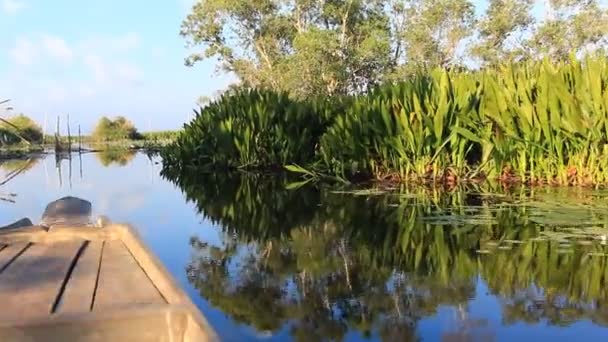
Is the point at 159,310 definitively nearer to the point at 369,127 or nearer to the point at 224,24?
the point at 369,127

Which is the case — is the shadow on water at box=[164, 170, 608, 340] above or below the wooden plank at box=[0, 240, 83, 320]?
below

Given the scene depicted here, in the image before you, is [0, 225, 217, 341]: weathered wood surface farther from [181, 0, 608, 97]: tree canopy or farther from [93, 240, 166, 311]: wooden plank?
[181, 0, 608, 97]: tree canopy

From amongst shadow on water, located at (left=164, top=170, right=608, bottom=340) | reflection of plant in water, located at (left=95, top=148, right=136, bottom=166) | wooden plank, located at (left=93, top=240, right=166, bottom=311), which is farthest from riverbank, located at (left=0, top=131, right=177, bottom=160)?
wooden plank, located at (left=93, top=240, right=166, bottom=311)

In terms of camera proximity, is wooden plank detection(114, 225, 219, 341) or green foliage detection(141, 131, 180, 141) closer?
wooden plank detection(114, 225, 219, 341)

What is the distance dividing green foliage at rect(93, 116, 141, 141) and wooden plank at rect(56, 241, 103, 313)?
31195mm

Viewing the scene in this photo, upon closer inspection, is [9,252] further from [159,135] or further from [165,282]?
[159,135]

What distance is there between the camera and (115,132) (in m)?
33.3

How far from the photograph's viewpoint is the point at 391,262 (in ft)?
12.7

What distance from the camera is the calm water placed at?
108 inches

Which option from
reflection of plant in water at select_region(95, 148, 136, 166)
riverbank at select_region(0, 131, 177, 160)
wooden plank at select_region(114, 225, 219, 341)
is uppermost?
riverbank at select_region(0, 131, 177, 160)

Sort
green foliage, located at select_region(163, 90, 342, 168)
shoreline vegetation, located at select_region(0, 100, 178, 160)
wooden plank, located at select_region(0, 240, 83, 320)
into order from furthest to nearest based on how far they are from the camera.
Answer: shoreline vegetation, located at select_region(0, 100, 178, 160) → green foliage, located at select_region(163, 90, 342, 168) → wooden plank, located at select_region(0, 240, 83, 320)

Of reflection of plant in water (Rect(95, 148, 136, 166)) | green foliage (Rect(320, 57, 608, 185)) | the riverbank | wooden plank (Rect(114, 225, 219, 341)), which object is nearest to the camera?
wooden plank (Rect(114, 225, 219, 341))

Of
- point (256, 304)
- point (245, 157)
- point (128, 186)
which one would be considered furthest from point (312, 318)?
point (245, 157)

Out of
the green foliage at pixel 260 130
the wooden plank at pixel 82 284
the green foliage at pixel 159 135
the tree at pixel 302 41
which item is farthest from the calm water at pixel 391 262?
the green foliage at pixel 159 135
